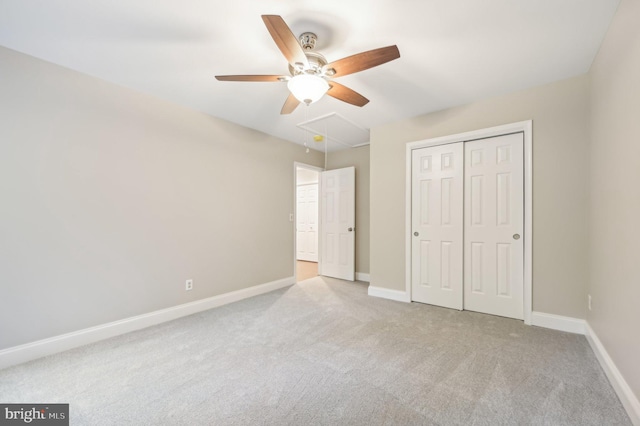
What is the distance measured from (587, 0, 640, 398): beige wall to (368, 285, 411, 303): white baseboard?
5.66 ft

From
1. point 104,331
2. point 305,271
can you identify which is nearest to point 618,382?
point 104,331

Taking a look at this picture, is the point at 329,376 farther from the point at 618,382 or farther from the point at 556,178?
the point at 556,178

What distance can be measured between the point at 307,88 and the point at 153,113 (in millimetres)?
1943

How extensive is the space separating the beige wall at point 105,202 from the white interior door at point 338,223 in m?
1.67

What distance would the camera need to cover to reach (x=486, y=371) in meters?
1.86

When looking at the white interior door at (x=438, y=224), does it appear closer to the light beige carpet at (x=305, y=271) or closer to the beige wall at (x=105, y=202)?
the light beige carpet at (x=305, y=271)

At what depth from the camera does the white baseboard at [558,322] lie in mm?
2411

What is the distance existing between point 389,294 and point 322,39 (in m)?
3.04

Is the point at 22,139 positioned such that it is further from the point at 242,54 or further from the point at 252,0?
the point at 252,0

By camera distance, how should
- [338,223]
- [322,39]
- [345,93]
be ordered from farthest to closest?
[338,223] < [345,93] < [322,39]

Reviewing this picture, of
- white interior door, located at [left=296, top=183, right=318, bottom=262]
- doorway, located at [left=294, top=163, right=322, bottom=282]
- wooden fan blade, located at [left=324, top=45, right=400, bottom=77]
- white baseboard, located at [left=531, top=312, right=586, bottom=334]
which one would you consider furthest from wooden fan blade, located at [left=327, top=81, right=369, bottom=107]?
white interior door, located at [left=296, top=183, right=318, bottom=262]

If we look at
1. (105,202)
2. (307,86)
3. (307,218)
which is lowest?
(307,218)

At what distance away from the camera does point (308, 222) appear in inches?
272

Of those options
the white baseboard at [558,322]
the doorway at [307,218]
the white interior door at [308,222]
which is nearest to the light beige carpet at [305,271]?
the doorway at [307,218]
